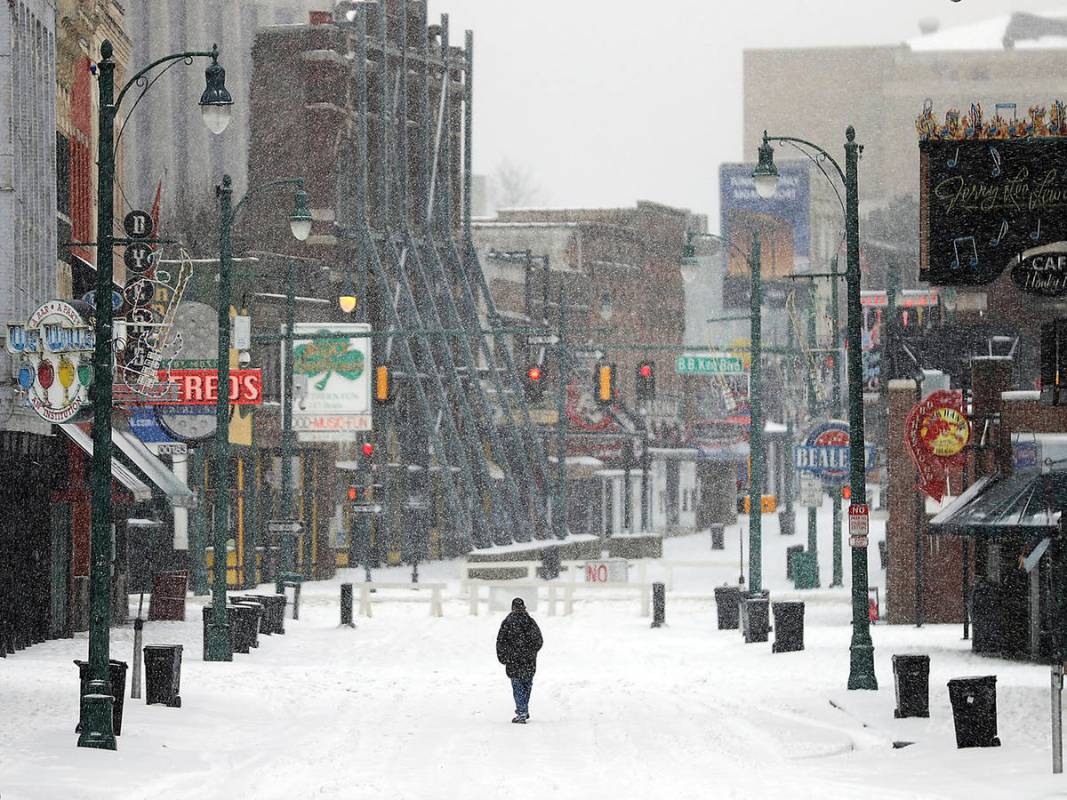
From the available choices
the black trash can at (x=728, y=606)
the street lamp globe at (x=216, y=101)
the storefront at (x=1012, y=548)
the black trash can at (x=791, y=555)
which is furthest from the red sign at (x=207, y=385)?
the black trash can at (x=791, y=555)

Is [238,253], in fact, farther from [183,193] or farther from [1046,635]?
[1046,635]

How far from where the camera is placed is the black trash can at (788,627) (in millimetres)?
34969

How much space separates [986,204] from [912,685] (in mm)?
5789

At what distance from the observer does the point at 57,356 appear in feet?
98.4

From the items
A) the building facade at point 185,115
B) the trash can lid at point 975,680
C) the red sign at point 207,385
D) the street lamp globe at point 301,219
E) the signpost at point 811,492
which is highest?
the building facade at point 185,115

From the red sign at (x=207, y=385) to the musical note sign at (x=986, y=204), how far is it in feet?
65.1

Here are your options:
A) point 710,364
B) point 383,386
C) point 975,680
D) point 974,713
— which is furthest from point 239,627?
point 710,364

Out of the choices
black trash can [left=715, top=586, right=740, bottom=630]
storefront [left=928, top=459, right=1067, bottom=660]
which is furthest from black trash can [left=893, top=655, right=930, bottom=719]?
black trash can [left=715, top=586, right=740, bottom=630]

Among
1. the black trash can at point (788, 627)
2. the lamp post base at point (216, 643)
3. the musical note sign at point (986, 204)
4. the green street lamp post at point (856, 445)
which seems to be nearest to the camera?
the musical note sign at point (986, 204)

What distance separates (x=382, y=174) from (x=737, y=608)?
34243mm

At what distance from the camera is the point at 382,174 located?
7325cm

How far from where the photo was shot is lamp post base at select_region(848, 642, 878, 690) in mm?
28344

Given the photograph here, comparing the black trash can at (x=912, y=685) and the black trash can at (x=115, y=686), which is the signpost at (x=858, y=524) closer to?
the black trash can at (x=912, y=685)

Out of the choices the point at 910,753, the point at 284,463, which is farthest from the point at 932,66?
the point at 910,753
